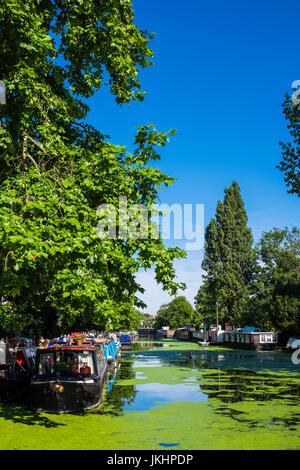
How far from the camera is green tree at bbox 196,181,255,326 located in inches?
2953

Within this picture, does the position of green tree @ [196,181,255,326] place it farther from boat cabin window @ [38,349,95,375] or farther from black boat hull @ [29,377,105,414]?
black boat hull @ [29,377,105,414]

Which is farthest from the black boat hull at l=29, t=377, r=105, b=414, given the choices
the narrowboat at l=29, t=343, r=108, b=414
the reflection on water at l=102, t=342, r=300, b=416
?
the reflection on water at l=102, t=342, r=300, b=416

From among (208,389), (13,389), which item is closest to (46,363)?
(13,389)

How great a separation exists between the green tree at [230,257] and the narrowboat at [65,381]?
194ft

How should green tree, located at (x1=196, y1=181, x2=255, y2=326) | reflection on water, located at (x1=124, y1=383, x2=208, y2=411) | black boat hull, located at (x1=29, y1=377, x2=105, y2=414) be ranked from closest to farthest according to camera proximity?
1. black boat hull, located at (x1=29, y1=377, x2=105, y2=414)
2. reflection on water, located at (x1=124, y1=383, x2=208, y2=411)
3. green tree, located at (x1=196, y1=181, x2=255, y2=326)

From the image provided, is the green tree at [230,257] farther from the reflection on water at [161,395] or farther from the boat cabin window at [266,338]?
the reflection on water at [161,395]

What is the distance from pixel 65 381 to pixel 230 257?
6509 cm

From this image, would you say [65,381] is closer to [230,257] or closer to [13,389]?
[13,389]

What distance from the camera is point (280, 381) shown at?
2550 centimetres

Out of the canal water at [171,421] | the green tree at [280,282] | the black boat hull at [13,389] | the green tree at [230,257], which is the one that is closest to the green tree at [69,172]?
the canal water at [171,421]

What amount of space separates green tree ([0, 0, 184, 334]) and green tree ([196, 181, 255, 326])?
62069 mm

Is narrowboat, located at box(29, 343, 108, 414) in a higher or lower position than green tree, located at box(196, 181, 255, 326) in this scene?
lower
